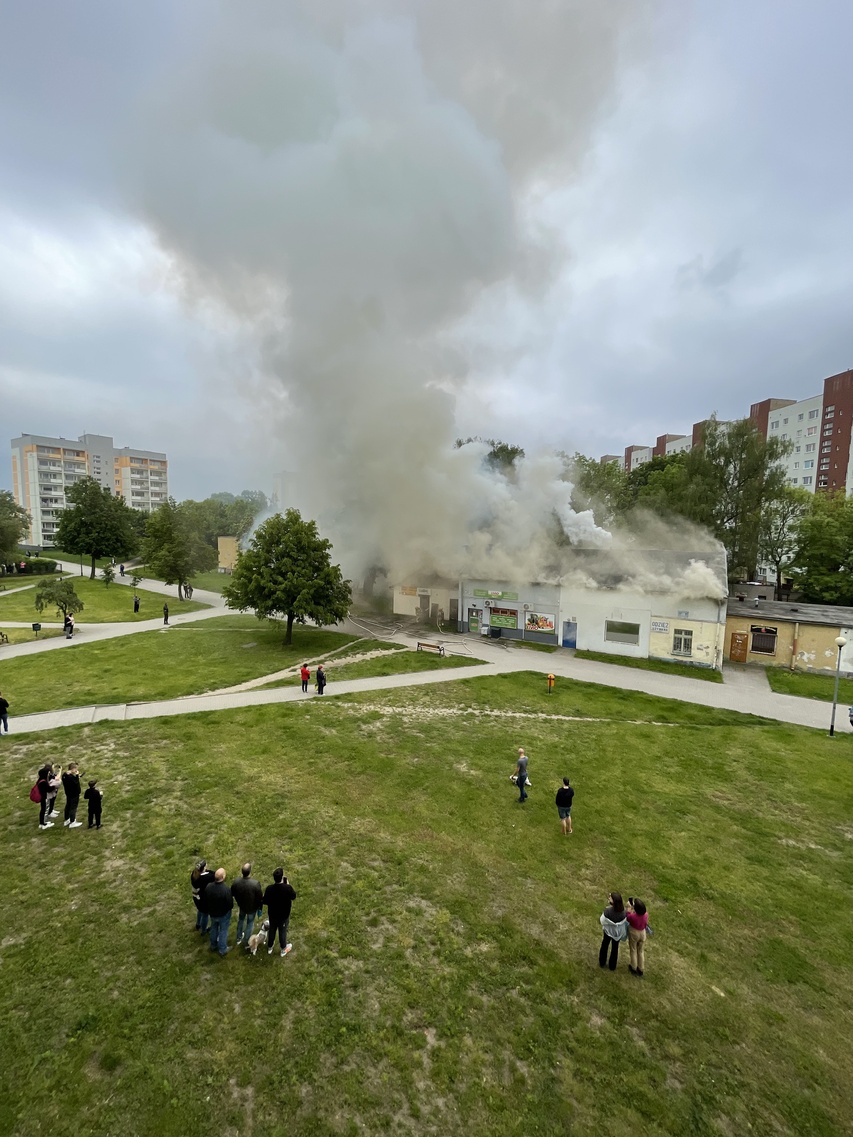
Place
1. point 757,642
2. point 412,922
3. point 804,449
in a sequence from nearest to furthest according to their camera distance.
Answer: point 412,922 → point 757,642 → point 804,449

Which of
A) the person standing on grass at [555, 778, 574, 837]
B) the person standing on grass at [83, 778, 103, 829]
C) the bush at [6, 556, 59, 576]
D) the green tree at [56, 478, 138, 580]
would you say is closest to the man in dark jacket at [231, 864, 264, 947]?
the person standing on grass at [83, 778, 103, 829]

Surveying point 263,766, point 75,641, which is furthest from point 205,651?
point 263,766

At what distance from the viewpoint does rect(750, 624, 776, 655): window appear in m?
26.3

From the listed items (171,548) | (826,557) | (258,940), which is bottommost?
(258,940)

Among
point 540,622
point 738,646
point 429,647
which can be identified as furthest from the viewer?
point 540,622

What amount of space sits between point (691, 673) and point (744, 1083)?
21.1 meters

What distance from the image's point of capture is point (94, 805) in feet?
33.8

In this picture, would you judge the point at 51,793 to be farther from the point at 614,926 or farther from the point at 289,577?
the point at 289,577

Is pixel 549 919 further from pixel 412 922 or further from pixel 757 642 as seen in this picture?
pixel 757 642

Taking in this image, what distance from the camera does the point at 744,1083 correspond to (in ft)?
19.7

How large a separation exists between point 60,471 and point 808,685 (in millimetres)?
111663

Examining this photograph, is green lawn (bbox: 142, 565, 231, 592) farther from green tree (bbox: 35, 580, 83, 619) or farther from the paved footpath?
the paved footpath

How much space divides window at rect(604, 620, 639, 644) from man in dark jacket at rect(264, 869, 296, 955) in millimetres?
24076

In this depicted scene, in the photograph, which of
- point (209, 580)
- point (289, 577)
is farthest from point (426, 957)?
point (209, 580)
